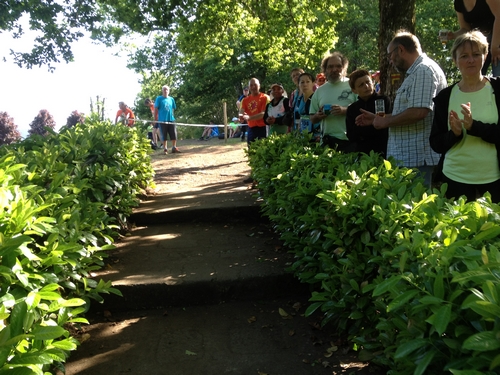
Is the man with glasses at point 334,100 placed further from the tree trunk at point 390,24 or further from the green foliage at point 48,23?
the green foliage at point 48,23

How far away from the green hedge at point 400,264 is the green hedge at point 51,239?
1.43 meters

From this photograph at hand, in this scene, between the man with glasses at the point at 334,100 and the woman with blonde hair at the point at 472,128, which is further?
the man with glasses at the point at 334,100

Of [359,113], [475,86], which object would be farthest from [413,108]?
[359,113]

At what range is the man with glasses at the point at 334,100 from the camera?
5898 millimetres

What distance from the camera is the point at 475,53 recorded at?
3395 mm

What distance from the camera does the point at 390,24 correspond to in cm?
683

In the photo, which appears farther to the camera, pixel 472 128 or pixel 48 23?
pixel 48 23

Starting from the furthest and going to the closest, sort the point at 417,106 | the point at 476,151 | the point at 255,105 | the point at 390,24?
the point at 255,105
the point at 390,24
the point at 417,106
the point at 476,151

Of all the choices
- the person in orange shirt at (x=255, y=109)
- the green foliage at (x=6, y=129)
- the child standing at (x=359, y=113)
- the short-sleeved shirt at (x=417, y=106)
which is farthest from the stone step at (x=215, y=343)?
the green foliage at (x=6, y=129)

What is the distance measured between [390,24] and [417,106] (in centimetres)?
319

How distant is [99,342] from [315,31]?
1134cm

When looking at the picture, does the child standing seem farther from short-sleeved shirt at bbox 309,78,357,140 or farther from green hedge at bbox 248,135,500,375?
short-sleeved shirt at bbox 309,78,357,140

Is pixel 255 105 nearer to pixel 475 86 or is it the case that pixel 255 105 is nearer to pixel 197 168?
pixel 197 168

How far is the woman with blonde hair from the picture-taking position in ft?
11.0
